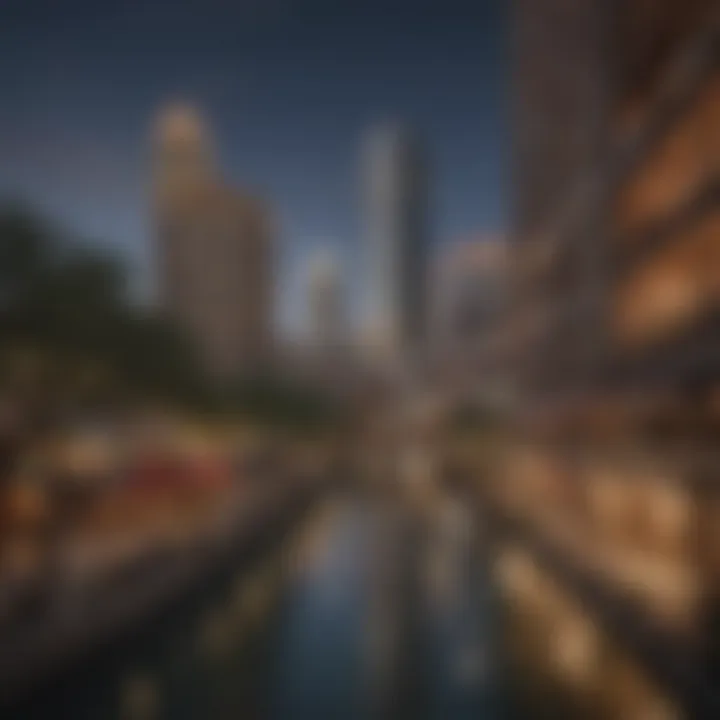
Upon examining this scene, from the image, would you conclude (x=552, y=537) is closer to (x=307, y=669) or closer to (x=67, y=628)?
(x=307, y=669)

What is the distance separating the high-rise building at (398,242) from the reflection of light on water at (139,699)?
50.8 metres

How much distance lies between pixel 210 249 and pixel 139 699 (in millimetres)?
33324

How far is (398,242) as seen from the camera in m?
73.7

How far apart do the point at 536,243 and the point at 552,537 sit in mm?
24010

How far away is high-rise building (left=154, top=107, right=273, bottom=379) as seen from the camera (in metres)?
47.1

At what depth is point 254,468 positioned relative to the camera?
61.0m

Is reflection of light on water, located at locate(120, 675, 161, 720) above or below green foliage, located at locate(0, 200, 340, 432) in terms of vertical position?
below

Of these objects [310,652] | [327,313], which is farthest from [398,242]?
[310,652]

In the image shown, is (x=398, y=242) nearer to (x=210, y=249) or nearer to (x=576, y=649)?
(x=210, y=249)

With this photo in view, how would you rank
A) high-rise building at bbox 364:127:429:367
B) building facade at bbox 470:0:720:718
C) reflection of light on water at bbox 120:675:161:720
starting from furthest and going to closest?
high-rise building at bbox 364:127:429:367
building facade at bbox 470:0:720:718
reflection of light on water at bbox 120:675:161:720

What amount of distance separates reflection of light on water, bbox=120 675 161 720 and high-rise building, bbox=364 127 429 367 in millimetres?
50809

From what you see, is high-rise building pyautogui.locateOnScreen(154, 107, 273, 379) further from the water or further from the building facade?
the water

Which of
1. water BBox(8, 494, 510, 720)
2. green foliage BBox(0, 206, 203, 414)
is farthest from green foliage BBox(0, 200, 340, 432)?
water BBox(8, 494, 510, 720)

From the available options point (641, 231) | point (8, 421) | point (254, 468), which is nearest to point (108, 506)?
point (8, 421)
